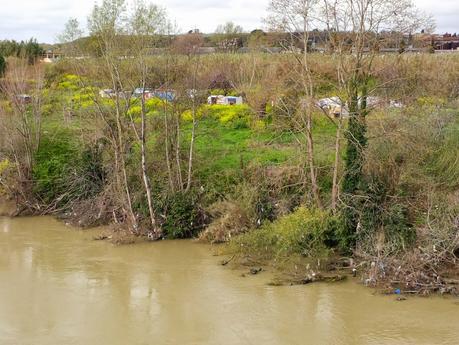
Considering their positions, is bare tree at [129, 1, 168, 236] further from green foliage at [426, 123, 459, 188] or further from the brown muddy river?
green foliage at [426, 123, 459, 188]

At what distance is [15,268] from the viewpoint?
16.0 metres

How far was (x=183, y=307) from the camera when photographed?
13234 millimetres

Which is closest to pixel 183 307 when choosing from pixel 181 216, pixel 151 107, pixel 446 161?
pixel 181 216

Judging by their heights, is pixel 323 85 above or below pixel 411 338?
above

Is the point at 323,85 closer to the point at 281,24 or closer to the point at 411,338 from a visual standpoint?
the point at 281,24

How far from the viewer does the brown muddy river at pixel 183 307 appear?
11703 mm

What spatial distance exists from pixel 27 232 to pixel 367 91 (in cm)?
1137

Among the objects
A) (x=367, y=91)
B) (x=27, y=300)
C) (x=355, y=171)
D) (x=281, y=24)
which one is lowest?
(x=27, y=300)

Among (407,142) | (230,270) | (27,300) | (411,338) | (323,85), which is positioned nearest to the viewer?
(411,338)

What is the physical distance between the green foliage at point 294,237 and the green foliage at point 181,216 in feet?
7.92

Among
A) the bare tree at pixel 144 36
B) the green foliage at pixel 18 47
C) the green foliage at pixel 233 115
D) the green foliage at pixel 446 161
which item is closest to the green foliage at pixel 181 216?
the bare tree at pixel 144 36

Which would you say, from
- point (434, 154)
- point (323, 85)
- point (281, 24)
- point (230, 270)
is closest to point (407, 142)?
point (434, 154)

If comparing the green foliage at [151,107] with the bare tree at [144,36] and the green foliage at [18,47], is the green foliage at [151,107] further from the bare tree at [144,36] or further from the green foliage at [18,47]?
the green foliage at [18,47]

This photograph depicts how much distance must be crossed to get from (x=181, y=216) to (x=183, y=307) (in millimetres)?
4857
